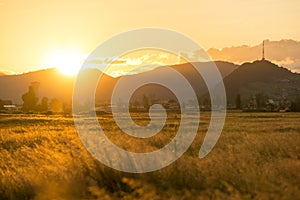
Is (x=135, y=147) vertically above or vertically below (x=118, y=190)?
above

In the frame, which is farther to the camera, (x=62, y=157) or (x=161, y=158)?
(x=62, y=157)

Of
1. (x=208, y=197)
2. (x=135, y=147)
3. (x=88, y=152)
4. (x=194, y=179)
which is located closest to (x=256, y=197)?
(x=208, y=197)

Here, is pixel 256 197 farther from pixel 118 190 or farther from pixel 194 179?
pixel 118 190

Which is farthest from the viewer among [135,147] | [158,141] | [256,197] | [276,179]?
[158,141]

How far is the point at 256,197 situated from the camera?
7.45 m

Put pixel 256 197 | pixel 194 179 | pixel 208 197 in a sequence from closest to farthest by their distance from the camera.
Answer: pixel 256 197 → pixel 208 197 → pixel 194 179

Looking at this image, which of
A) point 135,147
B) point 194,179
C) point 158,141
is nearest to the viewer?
point 194,179

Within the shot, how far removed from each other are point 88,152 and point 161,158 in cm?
238

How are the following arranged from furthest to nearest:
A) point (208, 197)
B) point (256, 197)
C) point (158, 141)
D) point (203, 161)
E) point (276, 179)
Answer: point (158, 141) < point (203, 161) < point (276, 179) < point (208, 197) < point (256, 197)

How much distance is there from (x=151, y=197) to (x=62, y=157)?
14.9ft

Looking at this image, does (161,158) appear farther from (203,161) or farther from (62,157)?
(62,157)

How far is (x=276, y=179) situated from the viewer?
346 inches

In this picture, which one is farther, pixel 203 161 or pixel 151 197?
pixel 203 161

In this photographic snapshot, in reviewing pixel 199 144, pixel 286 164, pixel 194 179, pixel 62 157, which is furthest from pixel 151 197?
pixel 199 144
